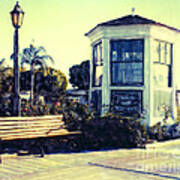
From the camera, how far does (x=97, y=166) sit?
730 centimetres

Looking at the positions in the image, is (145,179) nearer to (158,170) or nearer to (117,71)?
(158,170)

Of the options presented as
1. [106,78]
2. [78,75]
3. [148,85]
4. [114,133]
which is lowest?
[114,133]

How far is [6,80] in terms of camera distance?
1751 inches

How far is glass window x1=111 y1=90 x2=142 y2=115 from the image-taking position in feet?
39.9

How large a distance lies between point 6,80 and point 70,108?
35307 mm

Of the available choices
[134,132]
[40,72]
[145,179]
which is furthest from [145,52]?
[40,72]

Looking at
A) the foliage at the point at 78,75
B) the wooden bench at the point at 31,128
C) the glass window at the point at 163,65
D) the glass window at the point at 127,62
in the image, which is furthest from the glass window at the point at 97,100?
the foliage at the point at 78,75

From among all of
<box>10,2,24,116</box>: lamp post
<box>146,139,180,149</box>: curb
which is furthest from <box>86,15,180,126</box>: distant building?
<box>10,2,24,116</box>: lamp post

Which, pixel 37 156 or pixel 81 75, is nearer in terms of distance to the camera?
pixel 37 156

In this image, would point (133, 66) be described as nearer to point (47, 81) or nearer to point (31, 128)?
point (31, 128)

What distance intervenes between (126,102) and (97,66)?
73.4 inches

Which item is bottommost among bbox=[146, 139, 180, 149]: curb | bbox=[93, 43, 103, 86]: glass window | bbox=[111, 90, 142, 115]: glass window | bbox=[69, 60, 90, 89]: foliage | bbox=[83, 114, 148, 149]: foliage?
bbox=[146, 139, 180, 149]: curb

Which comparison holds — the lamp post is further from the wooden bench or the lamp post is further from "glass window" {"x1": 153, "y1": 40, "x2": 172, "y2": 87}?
"glass window" {"x1": 153, "y1": 40, "x2": 172, "y2": 87}

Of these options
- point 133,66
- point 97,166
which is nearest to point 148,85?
point 133,66
